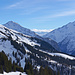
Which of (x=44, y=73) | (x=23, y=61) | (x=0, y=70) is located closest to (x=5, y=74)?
(x=0, y=70)

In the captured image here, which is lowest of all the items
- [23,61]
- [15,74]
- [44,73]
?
[23,61]

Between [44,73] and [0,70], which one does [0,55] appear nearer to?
[0,70]

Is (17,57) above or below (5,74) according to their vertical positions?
below

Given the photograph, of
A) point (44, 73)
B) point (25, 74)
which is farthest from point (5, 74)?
point (44, 73)

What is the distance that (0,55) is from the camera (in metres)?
87.7

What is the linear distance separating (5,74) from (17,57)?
12870 centimetres

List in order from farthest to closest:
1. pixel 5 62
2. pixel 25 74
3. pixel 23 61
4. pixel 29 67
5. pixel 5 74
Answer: pixel 23 61 → pixel 29 67 → pixel 5 62 → pixel 25 74 → pixel 5 74

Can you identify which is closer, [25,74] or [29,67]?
[25,74]

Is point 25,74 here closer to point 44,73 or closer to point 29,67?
point 29,67

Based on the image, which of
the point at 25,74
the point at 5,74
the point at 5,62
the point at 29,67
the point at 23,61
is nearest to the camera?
the point at 5,74

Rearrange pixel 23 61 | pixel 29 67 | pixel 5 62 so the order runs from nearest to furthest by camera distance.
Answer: pixel 5 62
pixel 29 67
pixel 23 61

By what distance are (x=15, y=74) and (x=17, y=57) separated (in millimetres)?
126607

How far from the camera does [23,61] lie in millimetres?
193500

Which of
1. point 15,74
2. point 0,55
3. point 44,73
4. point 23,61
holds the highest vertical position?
Result: point 0,55
